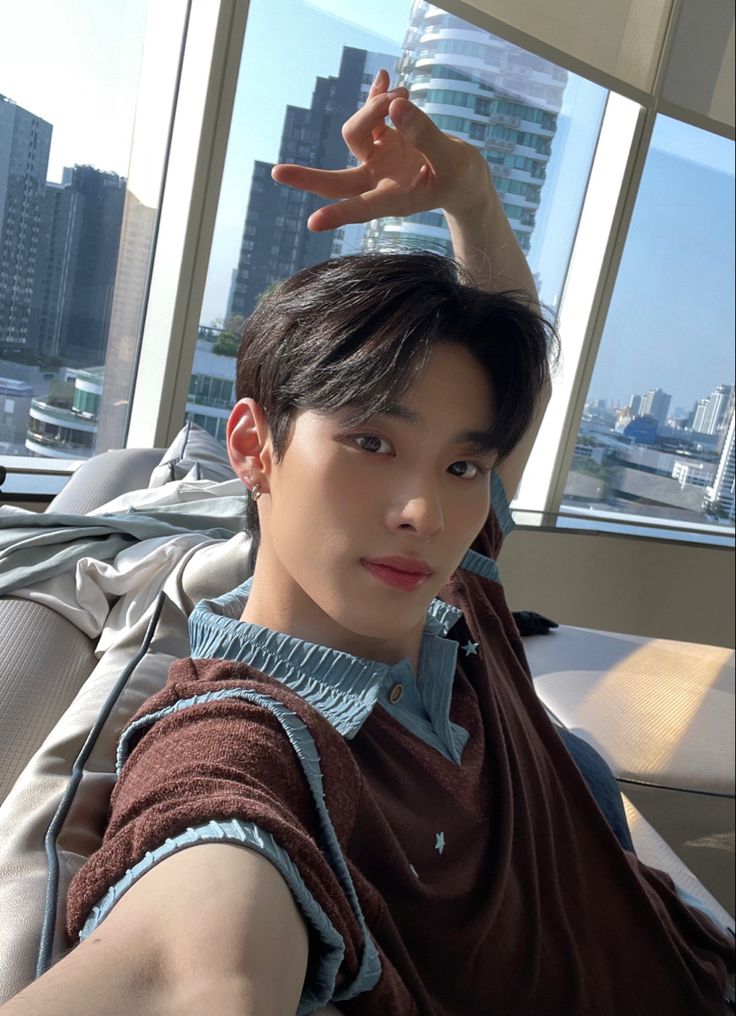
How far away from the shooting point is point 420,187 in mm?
1183

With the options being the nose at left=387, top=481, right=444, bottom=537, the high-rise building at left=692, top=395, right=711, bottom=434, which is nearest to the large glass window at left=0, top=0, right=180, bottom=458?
the nose at left=387, top=481, right=444, bottom=537

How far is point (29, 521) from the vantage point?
154cm

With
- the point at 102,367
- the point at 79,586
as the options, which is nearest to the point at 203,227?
the point at 102,367

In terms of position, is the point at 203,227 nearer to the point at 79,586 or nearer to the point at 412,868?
the point at 79,586

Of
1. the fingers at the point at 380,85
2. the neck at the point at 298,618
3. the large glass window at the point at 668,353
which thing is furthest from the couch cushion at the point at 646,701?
the large glass window at the point at 668,353

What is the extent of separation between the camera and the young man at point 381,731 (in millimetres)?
639

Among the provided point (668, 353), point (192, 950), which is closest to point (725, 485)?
point (668, 353)

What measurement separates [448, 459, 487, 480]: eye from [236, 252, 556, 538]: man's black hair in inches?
1.1

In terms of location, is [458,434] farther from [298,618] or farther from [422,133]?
[422,133]

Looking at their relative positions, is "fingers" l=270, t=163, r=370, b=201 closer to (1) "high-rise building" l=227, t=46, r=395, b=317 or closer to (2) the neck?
(2) the neck

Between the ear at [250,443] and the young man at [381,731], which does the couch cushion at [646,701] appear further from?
the ear at [250,443]

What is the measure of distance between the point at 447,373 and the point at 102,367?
2539 millimetres

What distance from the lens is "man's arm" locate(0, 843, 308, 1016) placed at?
1.64 ft

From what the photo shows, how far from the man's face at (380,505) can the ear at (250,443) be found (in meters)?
0.05
